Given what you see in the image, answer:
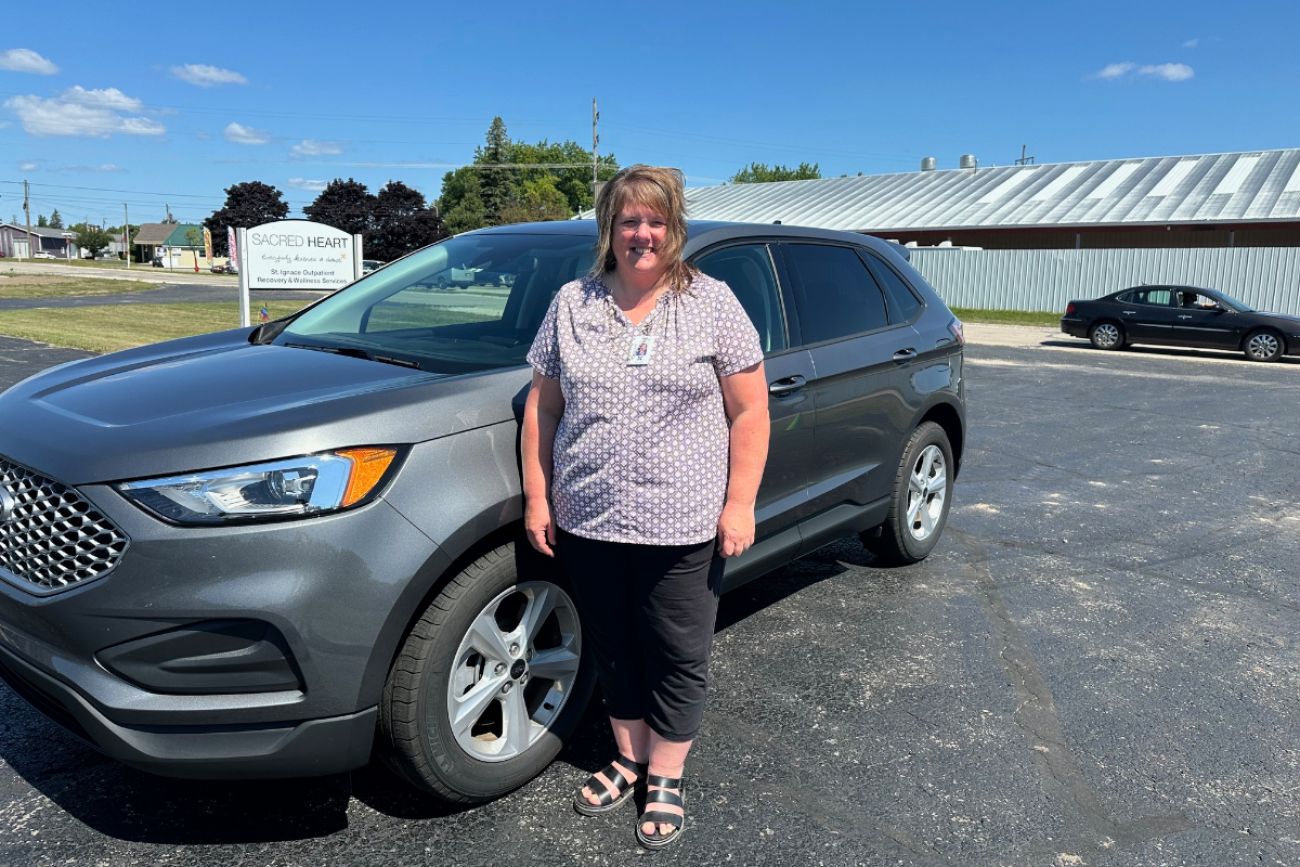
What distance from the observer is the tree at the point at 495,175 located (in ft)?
278

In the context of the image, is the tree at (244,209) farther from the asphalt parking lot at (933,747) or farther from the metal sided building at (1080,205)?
the asphalt parking lot at (933,747)

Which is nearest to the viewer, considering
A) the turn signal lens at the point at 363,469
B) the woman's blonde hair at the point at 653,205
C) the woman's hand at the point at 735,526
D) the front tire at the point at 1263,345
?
the turn signal lens at the point at 363,469

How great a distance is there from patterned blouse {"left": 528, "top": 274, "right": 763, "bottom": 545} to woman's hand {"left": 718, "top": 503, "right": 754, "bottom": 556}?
5 centimetres

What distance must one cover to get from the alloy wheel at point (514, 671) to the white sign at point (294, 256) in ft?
34.2

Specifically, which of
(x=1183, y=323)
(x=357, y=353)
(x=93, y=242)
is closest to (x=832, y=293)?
(x=357, y=353)

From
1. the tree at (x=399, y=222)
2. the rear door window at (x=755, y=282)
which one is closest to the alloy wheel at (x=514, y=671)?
the rear door window at (x=755, y=282)

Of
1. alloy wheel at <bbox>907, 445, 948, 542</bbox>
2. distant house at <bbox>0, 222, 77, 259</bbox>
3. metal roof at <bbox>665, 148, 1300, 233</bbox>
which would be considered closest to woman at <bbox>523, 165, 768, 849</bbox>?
alloy wheel at <bbox>907, 445, 948, 542</bbox>

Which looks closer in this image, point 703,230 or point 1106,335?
point 703,230

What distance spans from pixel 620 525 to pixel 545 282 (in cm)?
133

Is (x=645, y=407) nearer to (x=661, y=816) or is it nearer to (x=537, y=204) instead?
(x=661, y=816)

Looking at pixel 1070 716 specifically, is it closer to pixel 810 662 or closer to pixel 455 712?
pixel 810 662

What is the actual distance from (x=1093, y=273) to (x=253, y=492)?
30272 mm

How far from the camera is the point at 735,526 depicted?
263 cm

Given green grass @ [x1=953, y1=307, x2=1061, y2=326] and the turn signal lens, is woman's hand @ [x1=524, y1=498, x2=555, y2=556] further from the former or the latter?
green grass @ [x1=953, y1=307, x2=1061, y2=326]
